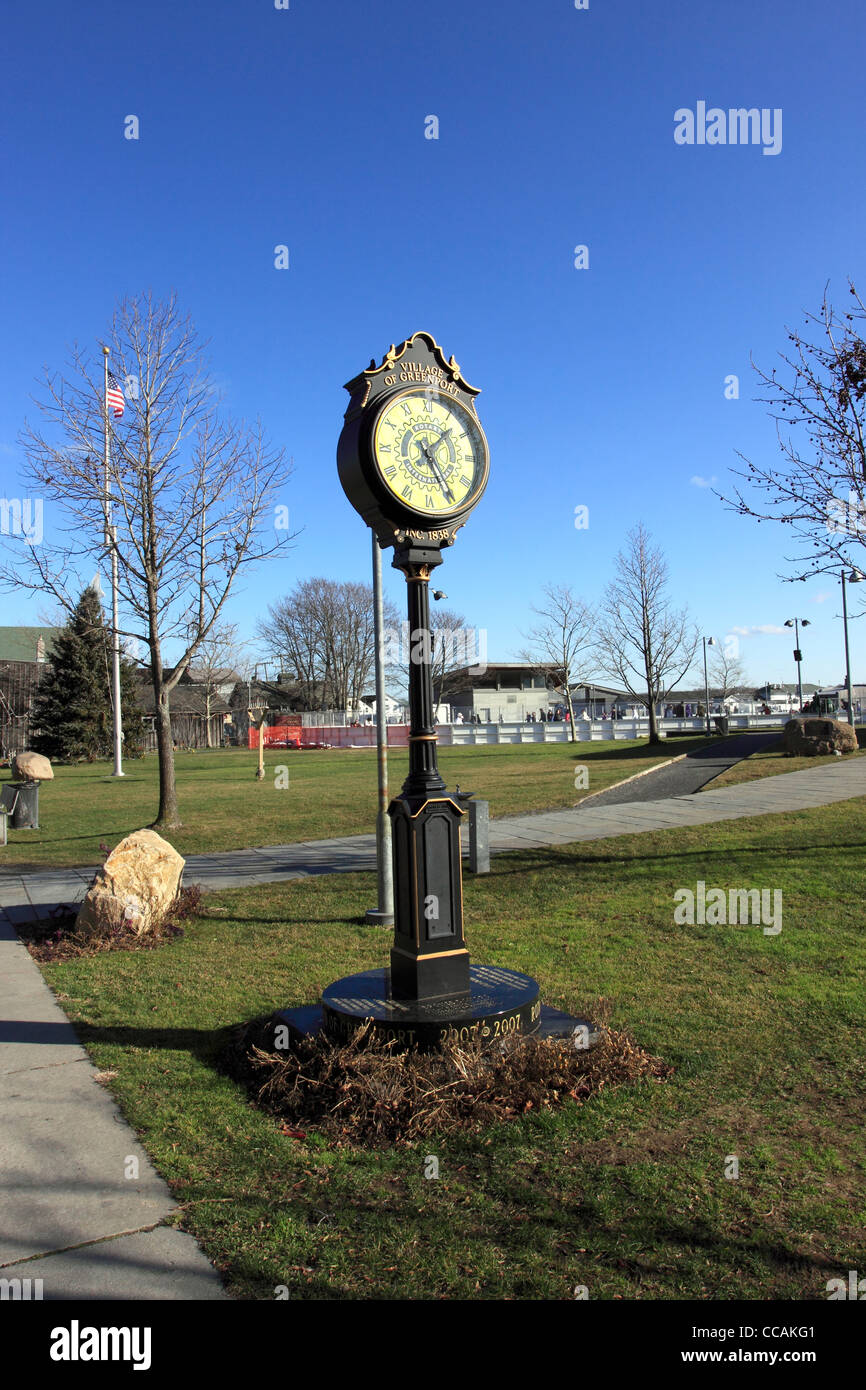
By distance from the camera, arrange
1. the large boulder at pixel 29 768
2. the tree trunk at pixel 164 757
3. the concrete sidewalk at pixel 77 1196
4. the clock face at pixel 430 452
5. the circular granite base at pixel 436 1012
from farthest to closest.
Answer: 1. the large boulder at pixel 29 768
2. the tree trunk at pixel 164 757
3. the clock face at pixel 430 452
4. the circular granite base at pixel 436 1012
5. the concrete sidewalk at pixel 77 1196

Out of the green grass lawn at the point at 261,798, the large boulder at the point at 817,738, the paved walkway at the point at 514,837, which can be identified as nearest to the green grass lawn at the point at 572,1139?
the paved walkway at the point at 514,837

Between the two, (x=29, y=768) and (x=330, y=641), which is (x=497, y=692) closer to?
(x=330, y=641)

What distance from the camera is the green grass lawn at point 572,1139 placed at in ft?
9.95

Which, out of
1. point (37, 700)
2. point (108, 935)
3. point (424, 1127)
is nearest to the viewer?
point (424, 1127)

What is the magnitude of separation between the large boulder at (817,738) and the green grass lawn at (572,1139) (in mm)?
15559

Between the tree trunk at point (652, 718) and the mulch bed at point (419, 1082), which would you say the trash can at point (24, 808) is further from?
the tree trunk at point (652, 718)

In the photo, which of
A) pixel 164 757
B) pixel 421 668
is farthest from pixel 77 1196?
pixel 164 757

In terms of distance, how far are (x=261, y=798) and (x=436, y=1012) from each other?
17039mm

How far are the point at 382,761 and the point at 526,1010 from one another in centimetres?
377

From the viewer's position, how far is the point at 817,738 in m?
22.8

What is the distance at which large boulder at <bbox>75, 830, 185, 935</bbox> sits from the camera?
810 centimetres
